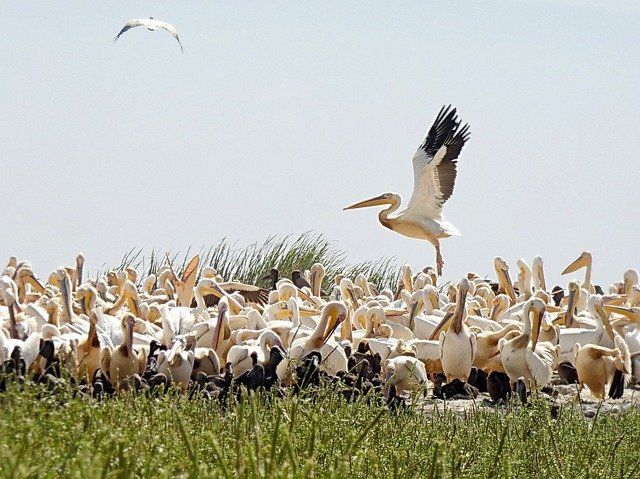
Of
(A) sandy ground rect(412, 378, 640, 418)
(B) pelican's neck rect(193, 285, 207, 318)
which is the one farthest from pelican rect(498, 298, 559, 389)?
(B) pelican's neck rect(193, 285, 207, 318)

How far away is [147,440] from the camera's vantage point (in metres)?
4.43

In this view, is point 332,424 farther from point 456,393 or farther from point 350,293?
point 350,293

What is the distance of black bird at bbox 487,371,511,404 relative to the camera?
1011cm

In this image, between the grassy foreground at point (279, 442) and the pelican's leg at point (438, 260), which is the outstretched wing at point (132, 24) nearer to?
the pelican's leg at point (438, 260)

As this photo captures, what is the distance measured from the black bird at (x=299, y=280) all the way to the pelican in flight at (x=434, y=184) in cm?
226

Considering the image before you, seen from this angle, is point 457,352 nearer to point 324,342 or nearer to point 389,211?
point 324,342

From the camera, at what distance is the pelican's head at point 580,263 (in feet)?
63.2

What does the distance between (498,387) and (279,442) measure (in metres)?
5.52

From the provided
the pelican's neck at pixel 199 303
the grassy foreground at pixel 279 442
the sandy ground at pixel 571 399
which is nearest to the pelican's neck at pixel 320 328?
the sandy ground at pixel 571 399

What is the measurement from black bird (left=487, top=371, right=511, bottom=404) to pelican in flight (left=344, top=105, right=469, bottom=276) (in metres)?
8.57

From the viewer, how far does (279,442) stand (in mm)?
4895

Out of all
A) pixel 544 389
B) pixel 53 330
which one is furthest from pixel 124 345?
pixel 544 389

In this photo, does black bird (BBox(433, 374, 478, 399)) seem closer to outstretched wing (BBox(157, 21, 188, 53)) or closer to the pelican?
the pelican

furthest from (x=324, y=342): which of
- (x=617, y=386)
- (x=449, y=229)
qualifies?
(x=449, y=229)
